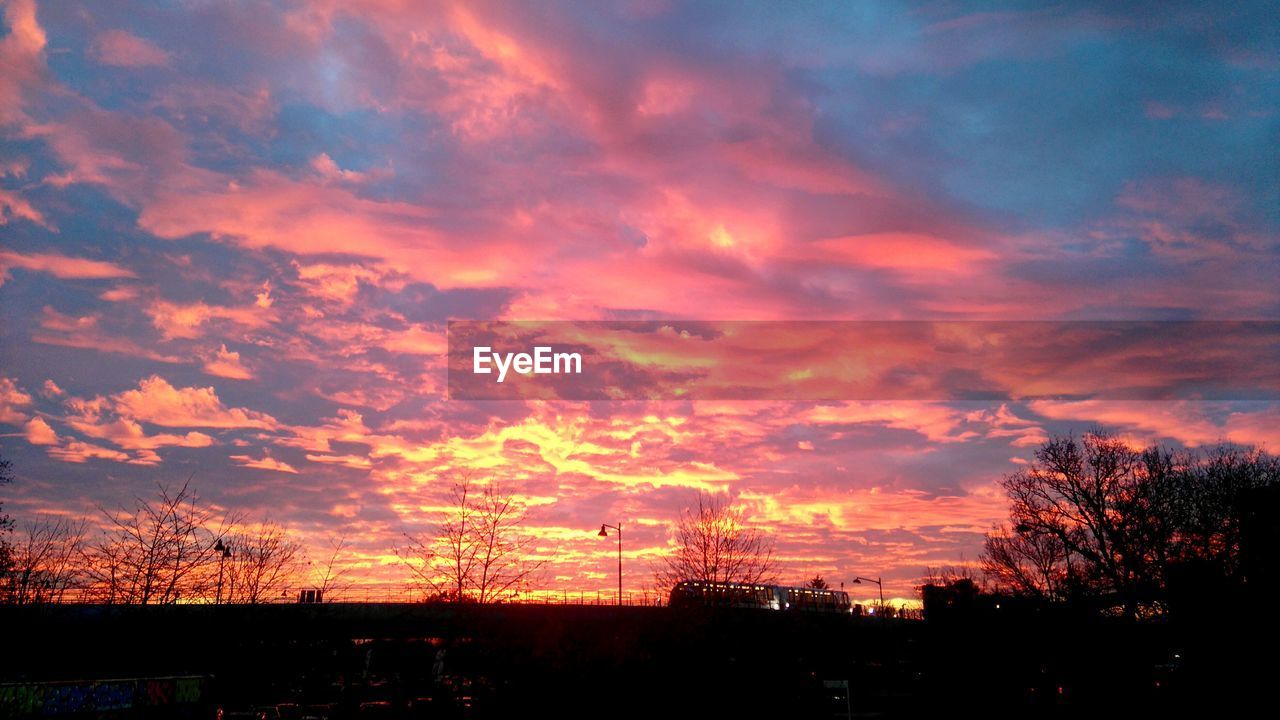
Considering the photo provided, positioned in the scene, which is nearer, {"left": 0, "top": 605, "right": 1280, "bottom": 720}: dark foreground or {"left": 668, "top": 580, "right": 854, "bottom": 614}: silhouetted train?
{"left": 0, "top": 605, "right": 1280, "bottom": 720}: dark foreground

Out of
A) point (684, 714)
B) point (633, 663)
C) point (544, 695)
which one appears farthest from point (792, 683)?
point (544, 695)

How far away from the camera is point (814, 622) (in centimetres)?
7050

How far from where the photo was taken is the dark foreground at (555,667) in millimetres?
34125

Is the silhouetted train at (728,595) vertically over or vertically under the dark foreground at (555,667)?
over

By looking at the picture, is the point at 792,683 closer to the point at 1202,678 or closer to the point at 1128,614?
the point at 1202,678

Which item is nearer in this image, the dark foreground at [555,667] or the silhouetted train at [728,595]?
the dark foreground at [555,667]

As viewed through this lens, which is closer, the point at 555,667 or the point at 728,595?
the point at 555,667

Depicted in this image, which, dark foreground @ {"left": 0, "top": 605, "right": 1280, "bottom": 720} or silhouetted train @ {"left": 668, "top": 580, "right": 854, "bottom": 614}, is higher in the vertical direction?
silhouetted train @ {"left": 668, "top": 580, "right": 854, "bottom": 614}

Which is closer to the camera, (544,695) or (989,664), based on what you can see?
(544,695)

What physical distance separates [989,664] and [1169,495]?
70.4 feet

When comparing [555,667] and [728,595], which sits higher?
[728,595]

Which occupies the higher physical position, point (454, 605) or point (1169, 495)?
point (1169, 495)

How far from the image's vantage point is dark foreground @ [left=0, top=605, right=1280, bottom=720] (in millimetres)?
34125

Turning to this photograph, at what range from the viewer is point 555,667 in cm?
3353
